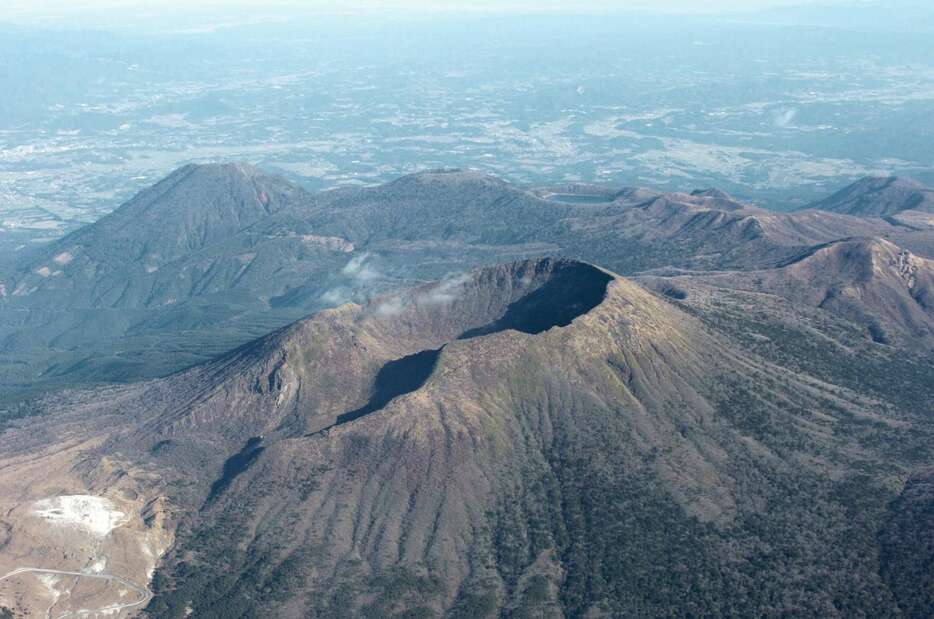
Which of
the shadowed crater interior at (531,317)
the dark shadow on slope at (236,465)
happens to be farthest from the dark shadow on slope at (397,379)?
the dark shadow on slope at (236,465)

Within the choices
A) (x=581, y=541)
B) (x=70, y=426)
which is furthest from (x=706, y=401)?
(x=70, y=426)

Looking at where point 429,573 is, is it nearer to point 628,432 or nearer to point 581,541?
point 581,541

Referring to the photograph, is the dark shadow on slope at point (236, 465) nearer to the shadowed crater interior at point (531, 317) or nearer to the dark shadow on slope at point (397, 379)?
the shadowed crater interior at point (531, 317)

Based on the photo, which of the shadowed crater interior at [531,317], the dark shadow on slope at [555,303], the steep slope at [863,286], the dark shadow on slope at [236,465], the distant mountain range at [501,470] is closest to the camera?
the distant mountain range at [501,470]

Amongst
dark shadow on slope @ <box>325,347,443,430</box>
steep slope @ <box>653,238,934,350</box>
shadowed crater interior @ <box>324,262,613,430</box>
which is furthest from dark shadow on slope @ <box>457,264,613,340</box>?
steep slope @ <box>653,238,934,350</box>

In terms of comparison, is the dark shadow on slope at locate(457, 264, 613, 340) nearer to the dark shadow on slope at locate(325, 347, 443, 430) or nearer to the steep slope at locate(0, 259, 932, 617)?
the steep slope at locate(0, 259, 932, 617)
